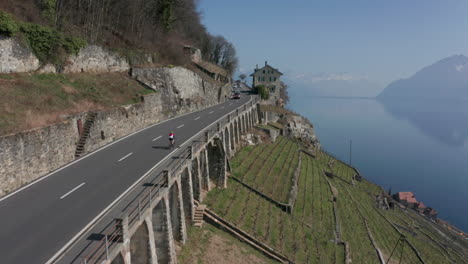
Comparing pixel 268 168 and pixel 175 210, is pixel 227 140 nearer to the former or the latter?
pixel 268 168

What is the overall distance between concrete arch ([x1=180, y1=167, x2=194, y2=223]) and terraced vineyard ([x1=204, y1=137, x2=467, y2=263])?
13.3ft

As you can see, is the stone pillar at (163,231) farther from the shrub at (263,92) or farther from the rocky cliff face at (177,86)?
the shrub at (263,92)

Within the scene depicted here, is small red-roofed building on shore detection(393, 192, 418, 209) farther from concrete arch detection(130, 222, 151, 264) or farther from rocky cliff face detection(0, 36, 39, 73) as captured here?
rocky cliff face detection(0, 36, 39, 73)

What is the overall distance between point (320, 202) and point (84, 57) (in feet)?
97.4

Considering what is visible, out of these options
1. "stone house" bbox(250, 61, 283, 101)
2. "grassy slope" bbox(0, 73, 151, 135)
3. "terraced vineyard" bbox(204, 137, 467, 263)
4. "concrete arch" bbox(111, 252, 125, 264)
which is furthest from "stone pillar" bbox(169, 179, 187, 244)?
"stone house" bbox(250, 61, 283, 101)

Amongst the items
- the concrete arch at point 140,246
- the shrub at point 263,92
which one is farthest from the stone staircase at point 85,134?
the shrub at point 263,92

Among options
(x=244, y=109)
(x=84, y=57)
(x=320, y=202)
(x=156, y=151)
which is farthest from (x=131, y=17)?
(x=320, y=202)

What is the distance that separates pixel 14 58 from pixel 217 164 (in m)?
17.7

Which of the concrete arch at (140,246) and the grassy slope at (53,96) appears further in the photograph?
the grassy slope at (53,96)

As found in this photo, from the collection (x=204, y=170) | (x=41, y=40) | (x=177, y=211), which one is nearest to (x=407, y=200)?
(x=204, y=170)

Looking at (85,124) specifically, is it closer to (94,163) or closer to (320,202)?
(94,163)

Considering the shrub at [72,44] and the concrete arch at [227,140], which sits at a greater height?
the shrub at [72,44]

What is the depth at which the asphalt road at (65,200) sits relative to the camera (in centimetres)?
1111

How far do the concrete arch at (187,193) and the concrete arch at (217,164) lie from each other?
28.4 feet
